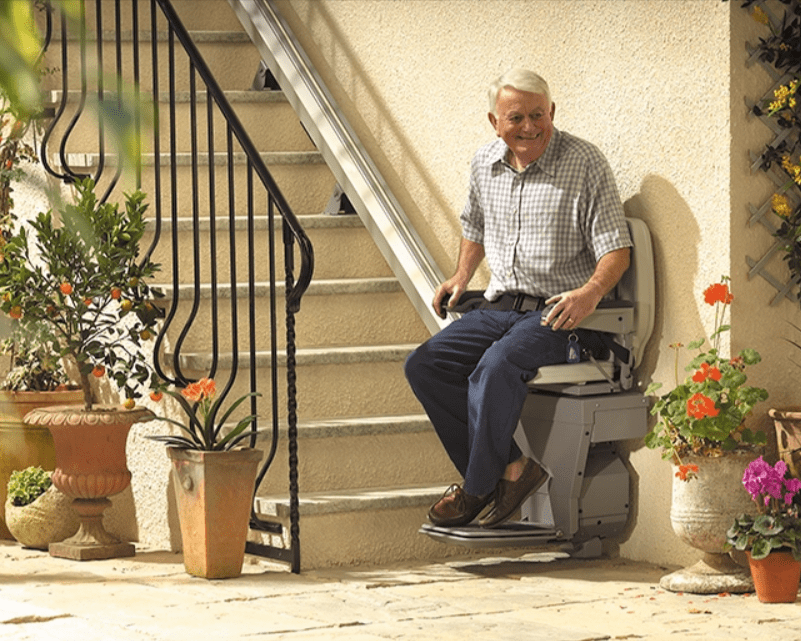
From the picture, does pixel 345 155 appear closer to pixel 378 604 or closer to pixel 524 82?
pixel 524 82

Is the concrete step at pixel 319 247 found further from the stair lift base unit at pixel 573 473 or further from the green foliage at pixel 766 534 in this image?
the green foliage at pixel 766 534

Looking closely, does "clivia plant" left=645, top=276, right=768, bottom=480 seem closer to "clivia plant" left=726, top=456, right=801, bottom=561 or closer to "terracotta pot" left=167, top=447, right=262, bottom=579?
"clivia plant" left=726, top=456, right=801, bottom=561

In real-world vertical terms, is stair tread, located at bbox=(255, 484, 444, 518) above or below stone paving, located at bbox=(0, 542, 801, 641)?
above

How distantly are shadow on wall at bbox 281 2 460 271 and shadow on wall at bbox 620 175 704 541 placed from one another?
3.15ft

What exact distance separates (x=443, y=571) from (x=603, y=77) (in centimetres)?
150

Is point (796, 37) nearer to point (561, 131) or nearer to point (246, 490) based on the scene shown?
point (561, 131)

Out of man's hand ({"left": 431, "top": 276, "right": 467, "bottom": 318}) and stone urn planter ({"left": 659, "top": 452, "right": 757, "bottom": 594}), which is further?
man's hand ({"left": 431, "top": 276, "right": 467, "bottom": 318})

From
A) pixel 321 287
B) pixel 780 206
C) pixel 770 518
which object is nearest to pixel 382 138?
pixel 321 287

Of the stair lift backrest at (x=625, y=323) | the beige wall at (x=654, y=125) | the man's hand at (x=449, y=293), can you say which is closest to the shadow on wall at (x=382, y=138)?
the beige wall at (x=654, y=125)

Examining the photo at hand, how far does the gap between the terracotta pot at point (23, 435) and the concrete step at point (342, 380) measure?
18.4 inches

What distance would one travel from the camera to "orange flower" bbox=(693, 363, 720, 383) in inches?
120

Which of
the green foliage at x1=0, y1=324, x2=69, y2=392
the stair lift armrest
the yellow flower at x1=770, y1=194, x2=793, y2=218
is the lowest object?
the green foliage at x1=0, y1=324, x2=69, y2=392

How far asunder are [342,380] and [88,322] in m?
0.84

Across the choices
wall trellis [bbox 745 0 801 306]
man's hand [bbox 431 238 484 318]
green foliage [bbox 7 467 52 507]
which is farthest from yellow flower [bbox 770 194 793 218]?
green foliage [bbox 7 467 52 507]
